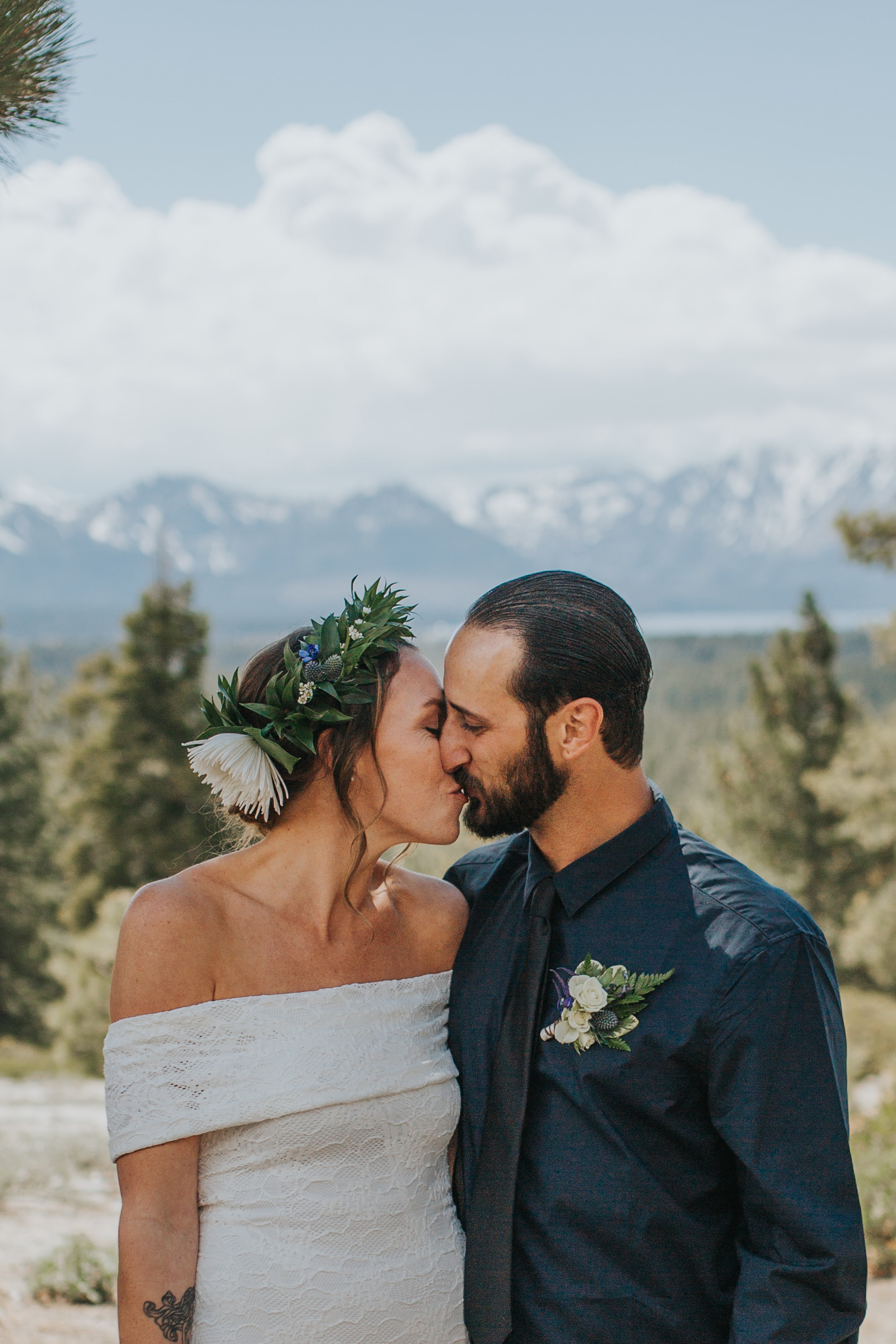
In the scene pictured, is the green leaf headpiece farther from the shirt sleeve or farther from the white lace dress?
the shirt sleeve

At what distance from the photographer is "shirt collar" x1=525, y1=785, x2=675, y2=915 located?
261 cm

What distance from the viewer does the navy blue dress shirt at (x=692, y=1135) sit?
7.35ft

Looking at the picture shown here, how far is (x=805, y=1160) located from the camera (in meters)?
2.24

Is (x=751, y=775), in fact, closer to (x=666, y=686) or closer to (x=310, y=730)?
(x=310, y=730)

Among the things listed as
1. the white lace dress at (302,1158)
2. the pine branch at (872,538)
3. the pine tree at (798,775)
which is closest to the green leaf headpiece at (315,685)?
the white lace dress at (302,1158)

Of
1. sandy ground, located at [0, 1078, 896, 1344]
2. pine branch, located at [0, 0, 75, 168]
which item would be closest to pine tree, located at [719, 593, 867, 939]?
sandy ground, located at [0, 1078, 896, 1344]

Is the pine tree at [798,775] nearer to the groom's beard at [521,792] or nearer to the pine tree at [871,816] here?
the pine tree at [871,816]

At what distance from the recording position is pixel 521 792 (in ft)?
8.80

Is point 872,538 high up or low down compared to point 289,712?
up

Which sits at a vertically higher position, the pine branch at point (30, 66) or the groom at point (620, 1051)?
the pine branch at point (30, 66)

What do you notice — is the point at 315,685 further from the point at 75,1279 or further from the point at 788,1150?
the point at 75,1279

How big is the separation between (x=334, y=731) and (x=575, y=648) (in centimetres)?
66

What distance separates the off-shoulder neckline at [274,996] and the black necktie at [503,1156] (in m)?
0.35

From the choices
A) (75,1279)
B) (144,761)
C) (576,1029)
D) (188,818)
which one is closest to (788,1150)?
(576,1029)
